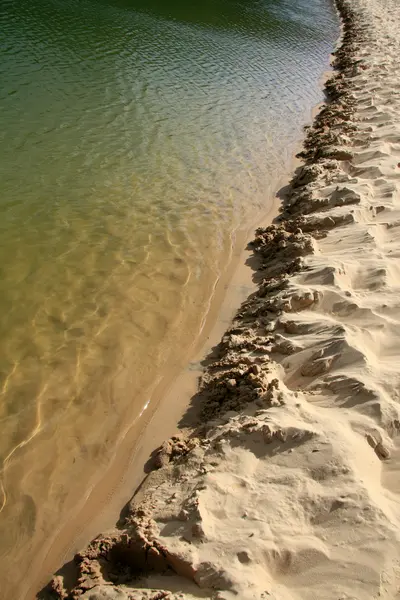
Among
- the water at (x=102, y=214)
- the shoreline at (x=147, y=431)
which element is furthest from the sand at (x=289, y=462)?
the water at (x=102, y=214)

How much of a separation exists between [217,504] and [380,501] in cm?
126

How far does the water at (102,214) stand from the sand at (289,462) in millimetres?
799

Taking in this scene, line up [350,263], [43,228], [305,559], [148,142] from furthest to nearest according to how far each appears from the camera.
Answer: [148,142] < [43,228] < [350,263] < [305,559]

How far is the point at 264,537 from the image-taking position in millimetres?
3514

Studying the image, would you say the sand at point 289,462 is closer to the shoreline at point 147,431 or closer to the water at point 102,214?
the shoreline at point 147,431

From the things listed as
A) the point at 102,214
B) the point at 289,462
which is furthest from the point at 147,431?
the point at 102,214

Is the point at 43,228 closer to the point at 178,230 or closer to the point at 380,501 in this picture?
the point at 178,230

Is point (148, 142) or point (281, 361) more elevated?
point (148, 142)

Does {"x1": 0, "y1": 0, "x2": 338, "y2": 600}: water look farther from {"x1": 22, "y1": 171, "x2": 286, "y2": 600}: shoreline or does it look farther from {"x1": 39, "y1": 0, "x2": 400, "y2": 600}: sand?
{"x1": 39, "y1": 0, "x2": 400, "y2": 600}: sand

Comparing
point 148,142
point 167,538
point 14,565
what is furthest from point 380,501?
point 148,142

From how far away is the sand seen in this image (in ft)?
11.0

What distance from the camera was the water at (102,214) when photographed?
4883 millimetres

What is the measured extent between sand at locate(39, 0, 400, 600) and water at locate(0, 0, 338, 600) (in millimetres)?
799

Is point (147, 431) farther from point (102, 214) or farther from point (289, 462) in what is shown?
point (102, 214)
